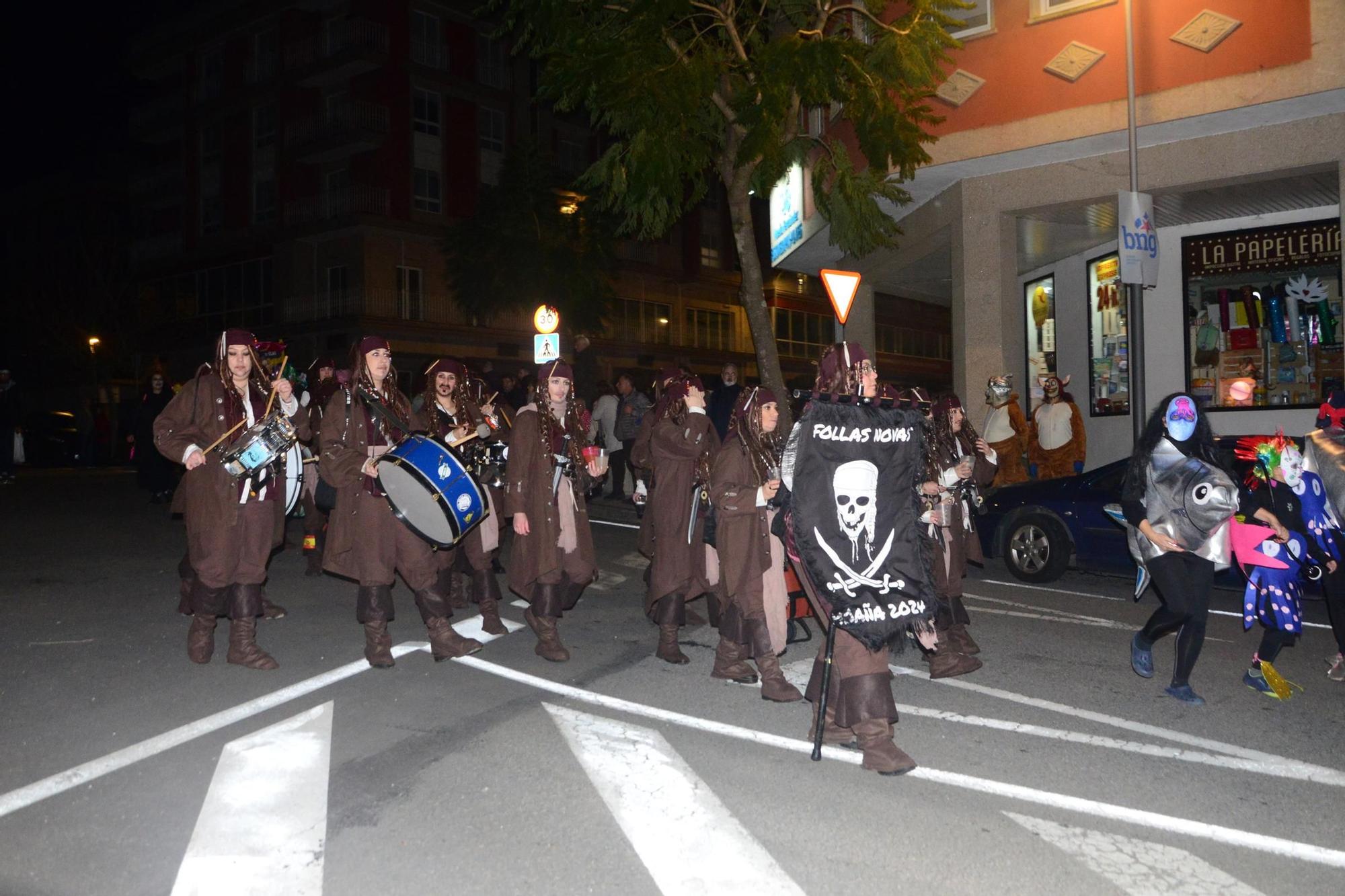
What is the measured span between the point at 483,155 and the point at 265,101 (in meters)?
8.75

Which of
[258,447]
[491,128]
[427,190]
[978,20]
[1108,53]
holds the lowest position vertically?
[258,447]

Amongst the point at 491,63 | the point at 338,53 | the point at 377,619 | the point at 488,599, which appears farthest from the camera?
the point at 491,63

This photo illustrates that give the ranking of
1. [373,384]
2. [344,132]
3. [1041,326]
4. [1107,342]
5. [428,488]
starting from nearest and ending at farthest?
1. [428,488]
2. [373,384]
3. [1107,342]
4. [1041,326]
5. [344,132]

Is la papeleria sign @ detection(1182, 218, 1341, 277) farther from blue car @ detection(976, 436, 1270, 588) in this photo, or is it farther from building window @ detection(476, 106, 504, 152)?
building window @ detection(476, 106, 504, 152)

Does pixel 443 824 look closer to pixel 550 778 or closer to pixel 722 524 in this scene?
pixel 550 778

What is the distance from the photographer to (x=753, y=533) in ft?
20.2

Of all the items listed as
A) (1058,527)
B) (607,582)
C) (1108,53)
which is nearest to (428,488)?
(607,582)

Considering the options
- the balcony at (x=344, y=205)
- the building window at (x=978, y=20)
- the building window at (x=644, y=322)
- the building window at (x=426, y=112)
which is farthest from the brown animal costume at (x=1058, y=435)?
the building window at (x=644, y=322)

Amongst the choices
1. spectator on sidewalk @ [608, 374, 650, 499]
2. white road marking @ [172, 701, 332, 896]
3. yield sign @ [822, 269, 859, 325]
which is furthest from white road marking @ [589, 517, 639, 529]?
white road marking @ [172, 701, 332, 896]

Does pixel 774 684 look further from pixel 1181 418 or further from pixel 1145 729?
pixel 1181 418

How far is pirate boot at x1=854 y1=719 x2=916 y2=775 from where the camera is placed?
4867 mm

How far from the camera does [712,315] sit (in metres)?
50.4

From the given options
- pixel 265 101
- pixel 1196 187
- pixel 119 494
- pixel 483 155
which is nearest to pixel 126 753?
pixel 1196 187

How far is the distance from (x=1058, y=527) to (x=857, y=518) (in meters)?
6.11
